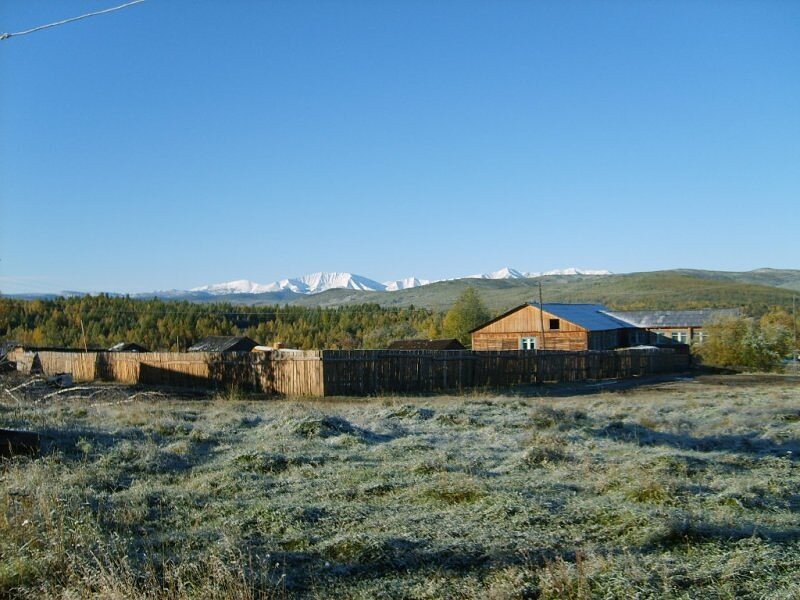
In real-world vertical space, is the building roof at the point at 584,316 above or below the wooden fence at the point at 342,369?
above

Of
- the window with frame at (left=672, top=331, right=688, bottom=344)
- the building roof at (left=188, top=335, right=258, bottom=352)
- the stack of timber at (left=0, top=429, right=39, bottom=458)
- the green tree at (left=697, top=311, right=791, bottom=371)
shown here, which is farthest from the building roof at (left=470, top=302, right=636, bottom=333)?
the stack of timber at (left=0, top=429, right=39, bottom=458)

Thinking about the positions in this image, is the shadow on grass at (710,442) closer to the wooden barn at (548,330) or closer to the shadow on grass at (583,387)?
the shadow on grass at (583,387)

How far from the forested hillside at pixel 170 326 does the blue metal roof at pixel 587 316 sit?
73.6 ft

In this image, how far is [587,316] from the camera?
2085 inches

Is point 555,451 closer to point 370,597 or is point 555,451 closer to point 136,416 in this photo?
point 370,597

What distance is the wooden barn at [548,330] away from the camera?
48406 millimetres

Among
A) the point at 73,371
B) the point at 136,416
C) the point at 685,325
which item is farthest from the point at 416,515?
the point at 685,325

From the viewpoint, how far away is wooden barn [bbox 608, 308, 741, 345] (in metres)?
57.5

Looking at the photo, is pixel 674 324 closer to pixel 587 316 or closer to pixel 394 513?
pixel 587 316

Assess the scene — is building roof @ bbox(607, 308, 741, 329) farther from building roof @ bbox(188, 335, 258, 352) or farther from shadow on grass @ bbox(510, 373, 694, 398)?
building roof @ bbox(188, 335, 258, 352)

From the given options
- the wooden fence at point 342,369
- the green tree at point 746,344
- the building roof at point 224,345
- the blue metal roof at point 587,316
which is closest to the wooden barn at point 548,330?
the blue metal roof at point 587,316

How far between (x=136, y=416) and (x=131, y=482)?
7044 millimetres

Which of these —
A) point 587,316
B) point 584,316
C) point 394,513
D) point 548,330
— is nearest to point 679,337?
point 587,316

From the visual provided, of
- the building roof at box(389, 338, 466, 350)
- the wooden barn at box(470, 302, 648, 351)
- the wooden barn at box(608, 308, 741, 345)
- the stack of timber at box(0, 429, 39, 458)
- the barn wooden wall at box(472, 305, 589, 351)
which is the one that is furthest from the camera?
the wooden barn at box(608, 308, 741, 345)
